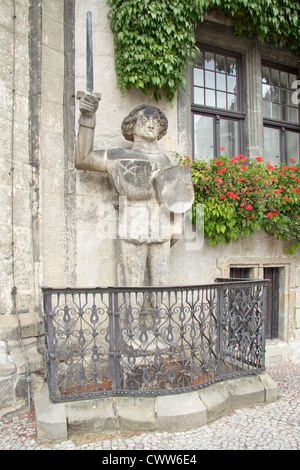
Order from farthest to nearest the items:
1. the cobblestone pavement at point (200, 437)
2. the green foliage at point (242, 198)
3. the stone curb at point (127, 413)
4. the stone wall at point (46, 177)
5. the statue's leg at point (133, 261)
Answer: the green foliage at point (242, 198) → the statue's leg at point (133, 261) → the stone wall at point (46, 177) → the stone curb at point (127, 413) → the cobblestone pavement at point (200, 437)

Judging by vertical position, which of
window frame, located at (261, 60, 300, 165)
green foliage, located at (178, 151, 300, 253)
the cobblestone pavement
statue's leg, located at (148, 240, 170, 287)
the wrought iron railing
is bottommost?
the cobblestone pavement

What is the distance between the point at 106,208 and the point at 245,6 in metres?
3.20

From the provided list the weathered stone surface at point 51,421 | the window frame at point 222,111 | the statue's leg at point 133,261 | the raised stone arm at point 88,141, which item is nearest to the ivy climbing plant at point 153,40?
the window frame at point 222,111

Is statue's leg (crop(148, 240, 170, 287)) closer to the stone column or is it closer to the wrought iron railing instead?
the wrought iron railing

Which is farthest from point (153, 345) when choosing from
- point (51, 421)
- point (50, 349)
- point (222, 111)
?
point (222, 111)

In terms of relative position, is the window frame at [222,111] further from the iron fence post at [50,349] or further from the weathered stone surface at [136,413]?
the weathered stone surface at [136,413]

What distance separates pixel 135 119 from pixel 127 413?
2838mm

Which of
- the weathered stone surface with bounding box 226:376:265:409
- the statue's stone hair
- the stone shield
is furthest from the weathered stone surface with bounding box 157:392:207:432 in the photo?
the statue's stone hair

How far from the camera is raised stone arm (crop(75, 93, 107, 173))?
144 inches

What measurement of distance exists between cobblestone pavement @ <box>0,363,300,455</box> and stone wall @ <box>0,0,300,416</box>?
1.62 ft

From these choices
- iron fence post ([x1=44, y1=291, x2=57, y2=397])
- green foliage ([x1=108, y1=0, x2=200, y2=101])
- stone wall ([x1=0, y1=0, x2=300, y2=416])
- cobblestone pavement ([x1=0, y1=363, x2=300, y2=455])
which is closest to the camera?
Answer: cobblestone pavement ([x1=0, y1=363, x2=300, y2=455])

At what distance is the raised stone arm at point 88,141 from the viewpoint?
12.0 feet

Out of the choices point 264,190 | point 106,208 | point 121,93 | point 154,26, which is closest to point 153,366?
point 106,208

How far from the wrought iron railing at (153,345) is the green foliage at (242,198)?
111 cm
